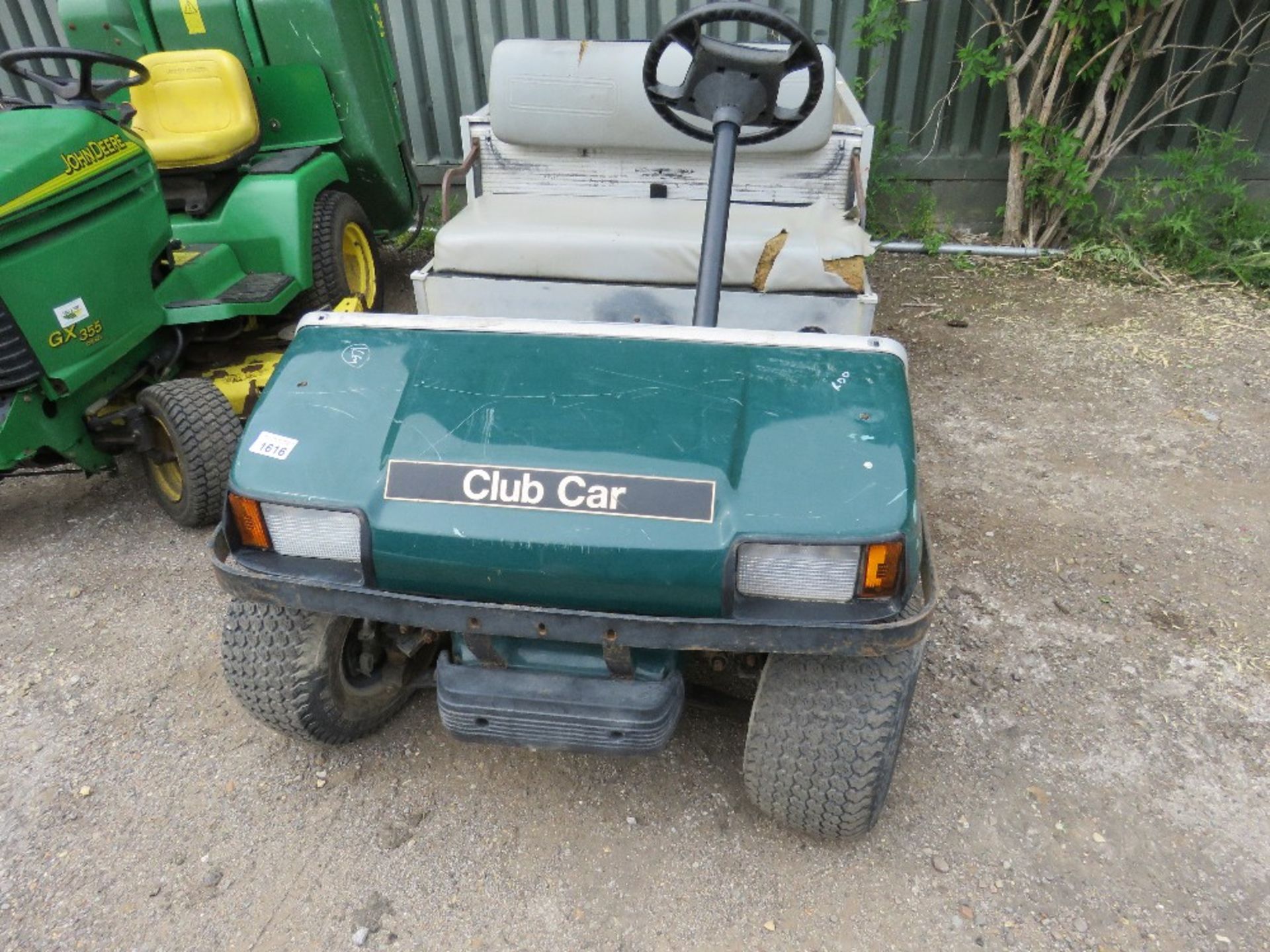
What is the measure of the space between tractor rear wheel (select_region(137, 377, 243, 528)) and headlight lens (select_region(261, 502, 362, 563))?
133cm

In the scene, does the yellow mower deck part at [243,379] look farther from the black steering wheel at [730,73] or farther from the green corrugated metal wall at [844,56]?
the green corrugated metal wall at [844,56]

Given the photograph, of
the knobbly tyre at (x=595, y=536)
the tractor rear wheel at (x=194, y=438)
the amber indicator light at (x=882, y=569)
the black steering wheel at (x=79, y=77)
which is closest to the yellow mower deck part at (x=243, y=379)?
the tractor rear wheel at (x=194, y=438)

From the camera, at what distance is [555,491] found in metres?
1.57

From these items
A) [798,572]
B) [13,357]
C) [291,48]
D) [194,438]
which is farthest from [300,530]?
[291,48]

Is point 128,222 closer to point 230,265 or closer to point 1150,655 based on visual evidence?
point 230,265

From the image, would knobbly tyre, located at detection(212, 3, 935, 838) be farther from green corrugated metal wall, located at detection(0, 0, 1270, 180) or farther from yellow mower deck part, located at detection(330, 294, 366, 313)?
green corrugated metal wall, located at detection(0, 0, 1270, 180)

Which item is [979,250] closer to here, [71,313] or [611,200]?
[611,200]

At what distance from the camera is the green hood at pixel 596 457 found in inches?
60.5

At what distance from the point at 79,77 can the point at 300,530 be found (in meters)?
2.26

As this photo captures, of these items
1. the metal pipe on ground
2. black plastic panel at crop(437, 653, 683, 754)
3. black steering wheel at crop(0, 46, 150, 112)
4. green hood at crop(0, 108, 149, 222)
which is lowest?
the metal pipe on ground

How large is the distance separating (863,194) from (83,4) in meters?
3.31

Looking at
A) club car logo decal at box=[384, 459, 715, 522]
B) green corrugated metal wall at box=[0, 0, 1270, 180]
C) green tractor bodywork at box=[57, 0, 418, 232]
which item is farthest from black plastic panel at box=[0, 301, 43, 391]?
green corrugated metal wall at box=[0, 0, 1270, 180]

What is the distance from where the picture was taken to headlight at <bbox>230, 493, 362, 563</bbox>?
1.63 m

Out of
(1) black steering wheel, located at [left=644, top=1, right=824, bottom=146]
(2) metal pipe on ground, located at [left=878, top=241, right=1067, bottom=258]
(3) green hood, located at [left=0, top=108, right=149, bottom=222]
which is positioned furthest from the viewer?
(2) metal pipe on ground, located at [left=878, top=241, right=1067, bottom=258]
